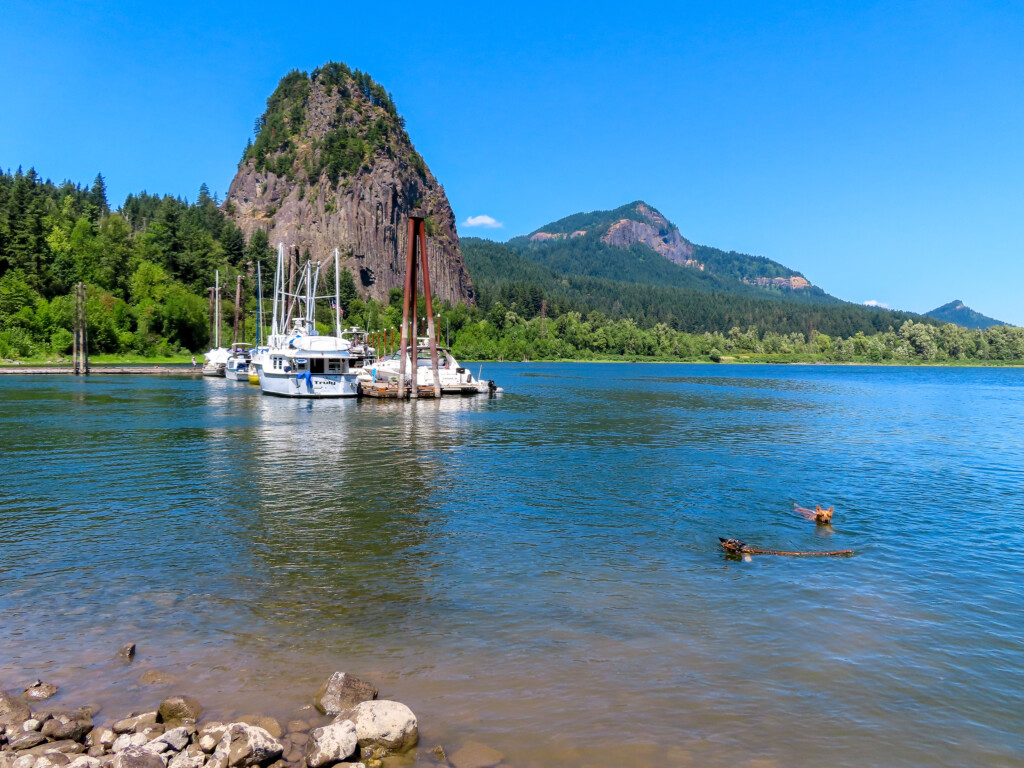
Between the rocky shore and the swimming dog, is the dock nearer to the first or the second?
the swimming dog

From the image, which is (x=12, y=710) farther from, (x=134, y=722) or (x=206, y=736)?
(x=206, y=736)

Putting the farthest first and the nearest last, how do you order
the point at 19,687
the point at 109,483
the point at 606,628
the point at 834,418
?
1. the point at 834,418
2. the point at 109,483
3. the point at 606,628
4. the point at 19,687

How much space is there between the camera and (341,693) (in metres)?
9.11

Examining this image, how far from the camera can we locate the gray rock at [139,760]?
24.5 feet

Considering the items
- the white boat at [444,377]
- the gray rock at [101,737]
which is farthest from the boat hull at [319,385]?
the gray rock at [101,737]

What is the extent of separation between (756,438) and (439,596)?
3304 cm

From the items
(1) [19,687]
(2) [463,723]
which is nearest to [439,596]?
(2) [463,723]

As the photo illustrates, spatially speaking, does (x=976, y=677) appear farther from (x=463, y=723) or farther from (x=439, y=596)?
(x=439, y=596)

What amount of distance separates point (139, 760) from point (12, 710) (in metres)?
2.70

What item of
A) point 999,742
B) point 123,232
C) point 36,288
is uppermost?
point 123,232

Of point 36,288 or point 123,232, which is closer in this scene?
point 36,288

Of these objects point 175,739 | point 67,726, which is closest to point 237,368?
point 67,726

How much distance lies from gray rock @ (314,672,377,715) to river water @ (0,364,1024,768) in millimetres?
535

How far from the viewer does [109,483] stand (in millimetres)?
25078
